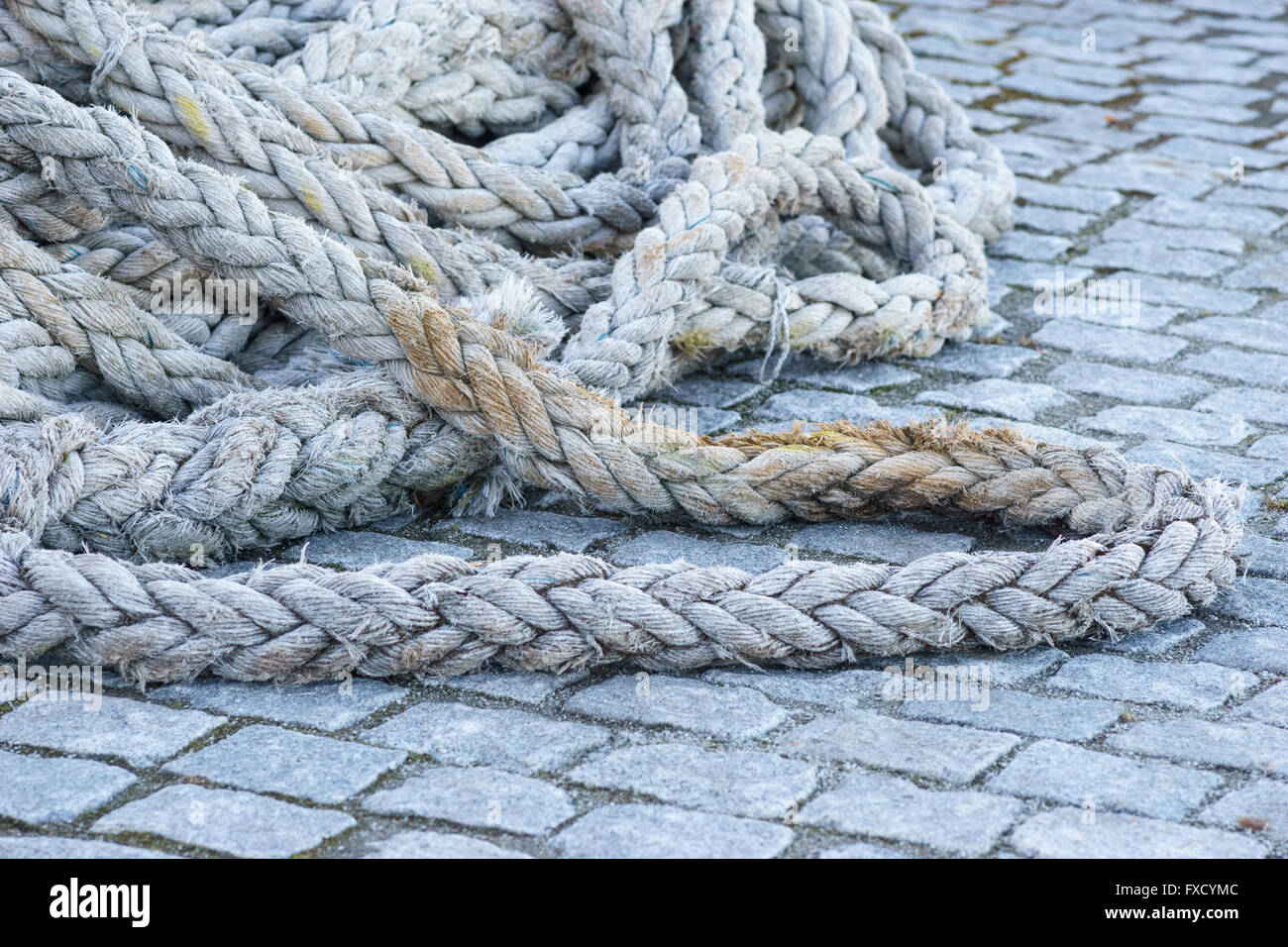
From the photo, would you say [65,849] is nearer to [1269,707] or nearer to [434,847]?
[434,847]

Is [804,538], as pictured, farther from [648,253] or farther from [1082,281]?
[1082,281]

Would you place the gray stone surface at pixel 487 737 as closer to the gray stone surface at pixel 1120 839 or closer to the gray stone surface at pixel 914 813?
the gray stone surface at pixel 914 813

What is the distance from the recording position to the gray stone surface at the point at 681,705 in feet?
6.21

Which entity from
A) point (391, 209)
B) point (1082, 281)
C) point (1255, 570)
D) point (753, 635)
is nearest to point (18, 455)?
point (391, 209)

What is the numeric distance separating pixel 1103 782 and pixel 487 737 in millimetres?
769

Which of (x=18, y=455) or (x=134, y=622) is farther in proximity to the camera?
(x=18, y=455)

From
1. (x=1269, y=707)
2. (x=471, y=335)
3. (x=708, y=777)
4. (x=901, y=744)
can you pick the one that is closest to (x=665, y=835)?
(x=708, y=777)

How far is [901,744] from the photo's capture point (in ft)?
6.05

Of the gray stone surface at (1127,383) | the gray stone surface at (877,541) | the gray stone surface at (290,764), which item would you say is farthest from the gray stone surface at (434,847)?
the gray stone surface at (1127,383)

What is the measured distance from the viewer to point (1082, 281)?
355cm

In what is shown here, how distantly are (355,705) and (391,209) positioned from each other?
1234 millimetres

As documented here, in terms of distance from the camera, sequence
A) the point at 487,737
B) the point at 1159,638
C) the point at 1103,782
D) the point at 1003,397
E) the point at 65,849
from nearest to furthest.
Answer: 1. the point at 65,849
2. the point at 1103,782
3. the point at 487,737
4. the point at 1159,638
5. the point at 1003,397

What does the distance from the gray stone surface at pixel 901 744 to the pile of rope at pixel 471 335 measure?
17 centimetres

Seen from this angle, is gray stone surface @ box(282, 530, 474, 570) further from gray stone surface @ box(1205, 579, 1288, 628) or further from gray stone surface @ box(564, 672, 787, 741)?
gray stone surface @ box(1205, 579, 1288, 628)
